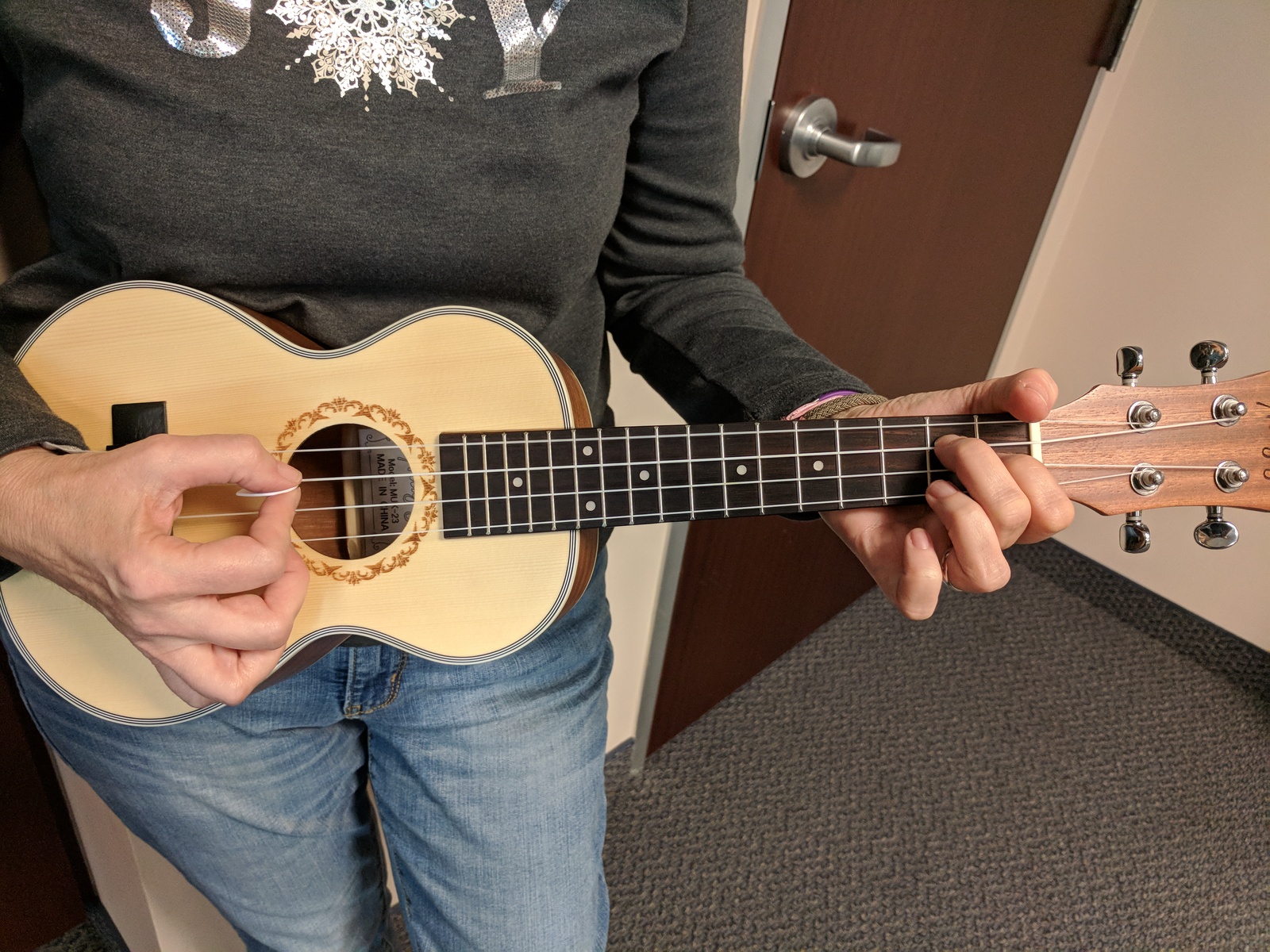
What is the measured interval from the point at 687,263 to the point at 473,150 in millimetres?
262

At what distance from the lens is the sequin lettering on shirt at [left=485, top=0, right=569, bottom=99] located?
2.05ft

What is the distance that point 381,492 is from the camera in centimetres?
68

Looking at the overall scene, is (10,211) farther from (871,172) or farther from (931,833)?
(931,833)

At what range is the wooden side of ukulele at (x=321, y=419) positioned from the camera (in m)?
0.63

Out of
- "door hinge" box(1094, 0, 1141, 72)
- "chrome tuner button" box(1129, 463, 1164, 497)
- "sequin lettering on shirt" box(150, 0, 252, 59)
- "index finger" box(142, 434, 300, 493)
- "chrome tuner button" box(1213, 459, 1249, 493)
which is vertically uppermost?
"door hinge" box(1094, 0, 1141, 72)

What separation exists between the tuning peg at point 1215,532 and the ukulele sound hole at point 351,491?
2.21 ft

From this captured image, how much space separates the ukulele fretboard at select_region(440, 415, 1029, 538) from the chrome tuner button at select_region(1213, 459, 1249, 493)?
18 cm

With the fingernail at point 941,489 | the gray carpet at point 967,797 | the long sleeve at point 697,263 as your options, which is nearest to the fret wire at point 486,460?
the long sleeve at point 697,263

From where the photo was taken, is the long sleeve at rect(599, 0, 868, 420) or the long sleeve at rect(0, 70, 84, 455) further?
the long sleeve at rect(599, 0, 868, 420)

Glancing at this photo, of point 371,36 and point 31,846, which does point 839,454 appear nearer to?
point 371,36

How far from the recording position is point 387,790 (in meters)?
0.75

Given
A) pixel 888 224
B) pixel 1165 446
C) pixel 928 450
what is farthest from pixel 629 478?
pixel 888 224

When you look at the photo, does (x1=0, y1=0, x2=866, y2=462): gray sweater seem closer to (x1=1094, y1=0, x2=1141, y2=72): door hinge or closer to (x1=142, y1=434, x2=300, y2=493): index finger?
(x1=142, y1=434, x2=300, y2=493): index finger

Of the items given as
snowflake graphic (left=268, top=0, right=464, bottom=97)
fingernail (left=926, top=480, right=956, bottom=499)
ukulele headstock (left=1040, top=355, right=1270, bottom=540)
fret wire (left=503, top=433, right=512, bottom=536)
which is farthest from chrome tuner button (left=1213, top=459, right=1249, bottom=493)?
snowflake graphic (left=268, top=0, right=464, bottom=97)
